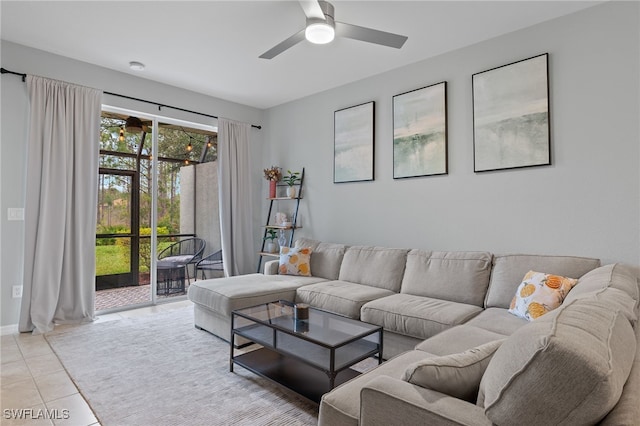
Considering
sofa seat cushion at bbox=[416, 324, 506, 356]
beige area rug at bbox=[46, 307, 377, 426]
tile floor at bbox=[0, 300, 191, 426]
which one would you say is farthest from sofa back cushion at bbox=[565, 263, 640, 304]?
tile floor at bbox=[0, 300, 191, 426]

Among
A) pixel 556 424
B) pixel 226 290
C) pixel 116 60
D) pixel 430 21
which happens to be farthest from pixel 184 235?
pixel 556 424

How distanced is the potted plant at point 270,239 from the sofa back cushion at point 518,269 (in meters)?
3.01

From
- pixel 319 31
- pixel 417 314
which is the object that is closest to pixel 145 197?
pixel 319 31

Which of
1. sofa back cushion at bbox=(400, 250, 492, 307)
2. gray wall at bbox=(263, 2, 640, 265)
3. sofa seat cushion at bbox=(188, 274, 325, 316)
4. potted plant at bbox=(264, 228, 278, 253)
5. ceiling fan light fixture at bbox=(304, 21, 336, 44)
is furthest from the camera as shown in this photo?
potted plant at bbox=(264, 228, 278, 253)

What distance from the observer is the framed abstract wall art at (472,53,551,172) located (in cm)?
297

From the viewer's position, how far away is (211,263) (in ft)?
16.9

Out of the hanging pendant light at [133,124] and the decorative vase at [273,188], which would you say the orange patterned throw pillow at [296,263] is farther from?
the hanging pendant light at [133,124]

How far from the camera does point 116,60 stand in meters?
3.82

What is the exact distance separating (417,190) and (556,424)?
3109mm

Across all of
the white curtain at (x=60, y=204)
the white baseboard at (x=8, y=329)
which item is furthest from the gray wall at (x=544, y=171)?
the white baseboard at (x=8, y=329)

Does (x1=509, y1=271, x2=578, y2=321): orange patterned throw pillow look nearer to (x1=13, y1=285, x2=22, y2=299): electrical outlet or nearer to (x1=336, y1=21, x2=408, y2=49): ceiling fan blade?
(x1=336, y1=21, x2=408, y2=49): ceiling fan blade

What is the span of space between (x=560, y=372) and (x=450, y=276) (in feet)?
7.73

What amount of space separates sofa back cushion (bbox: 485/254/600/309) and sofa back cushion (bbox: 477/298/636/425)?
6.05 feet

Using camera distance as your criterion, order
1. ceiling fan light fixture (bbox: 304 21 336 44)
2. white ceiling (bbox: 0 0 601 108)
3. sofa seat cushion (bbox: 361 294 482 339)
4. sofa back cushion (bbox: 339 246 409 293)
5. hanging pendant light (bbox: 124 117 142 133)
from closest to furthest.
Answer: ceiling fan light fixture (bbox: 304 21 336 44) < sofa seat cushion (bbox: 361 294 482 339) < white ceiling (bbox: 0 0 601 108) < sofa back cushion (bbox: 339 246 409 293) < hanging pendant light (bbox: 124 117 142 133)
